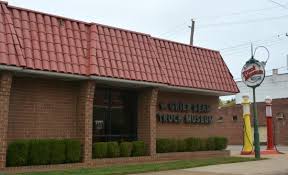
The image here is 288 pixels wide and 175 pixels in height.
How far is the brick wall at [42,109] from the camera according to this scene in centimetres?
1568

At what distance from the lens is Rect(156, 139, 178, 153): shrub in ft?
64.6

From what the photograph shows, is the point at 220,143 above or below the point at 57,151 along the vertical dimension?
above

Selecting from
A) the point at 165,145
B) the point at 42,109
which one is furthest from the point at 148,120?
the point at 42,109

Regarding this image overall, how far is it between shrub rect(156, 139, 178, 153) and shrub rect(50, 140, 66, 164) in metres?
4.97

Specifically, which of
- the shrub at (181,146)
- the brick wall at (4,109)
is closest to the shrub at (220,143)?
the shrub at (181,146)

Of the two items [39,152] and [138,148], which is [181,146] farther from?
[39,152]

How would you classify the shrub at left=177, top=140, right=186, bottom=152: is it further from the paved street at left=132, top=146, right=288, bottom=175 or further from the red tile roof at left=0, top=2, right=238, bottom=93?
the paved street at left=132, top=146, right=288, bottom=175

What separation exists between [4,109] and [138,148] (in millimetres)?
6198

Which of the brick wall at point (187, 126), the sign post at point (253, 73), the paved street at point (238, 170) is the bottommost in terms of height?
the paved street at point (238, 170)

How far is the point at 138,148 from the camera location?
18656mm

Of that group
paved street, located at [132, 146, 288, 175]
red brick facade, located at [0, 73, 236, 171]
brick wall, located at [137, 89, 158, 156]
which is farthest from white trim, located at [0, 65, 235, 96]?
paved street, located at [132, 146, 288, 175]

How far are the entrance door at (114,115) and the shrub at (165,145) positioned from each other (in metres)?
1.10

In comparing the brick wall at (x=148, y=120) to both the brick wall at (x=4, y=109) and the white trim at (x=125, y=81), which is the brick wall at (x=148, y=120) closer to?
the white trim at (x=125, y=81)

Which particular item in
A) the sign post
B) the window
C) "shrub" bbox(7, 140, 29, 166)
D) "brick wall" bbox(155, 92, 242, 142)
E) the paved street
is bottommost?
the paved street
